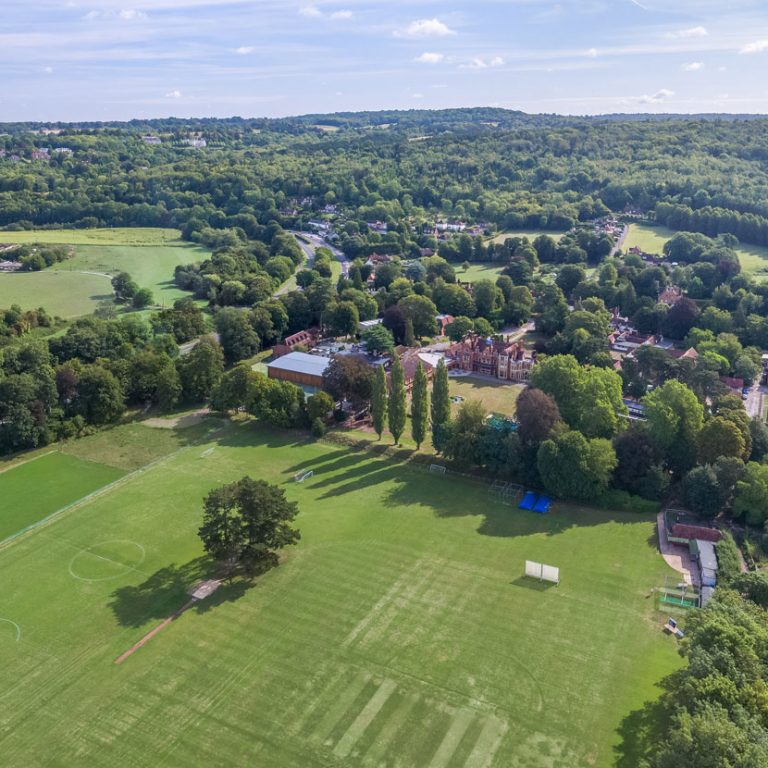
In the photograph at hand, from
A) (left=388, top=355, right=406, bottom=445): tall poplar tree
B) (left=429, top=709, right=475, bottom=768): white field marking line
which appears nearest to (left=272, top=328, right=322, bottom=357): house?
(left=388, top=355, right=406, bottom=445): tall poplar tree

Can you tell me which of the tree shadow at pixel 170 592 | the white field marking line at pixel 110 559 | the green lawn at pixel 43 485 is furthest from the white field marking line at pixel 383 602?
the green lawn at pixel 43 485

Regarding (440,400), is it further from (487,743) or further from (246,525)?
(487,743)

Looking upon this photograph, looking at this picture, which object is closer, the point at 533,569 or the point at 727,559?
the point at 727,559

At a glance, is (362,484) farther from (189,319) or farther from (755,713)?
(189,319)

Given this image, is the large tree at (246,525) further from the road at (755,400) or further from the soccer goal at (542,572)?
the road at (755,400)

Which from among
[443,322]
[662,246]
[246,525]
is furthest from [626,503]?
[662,246]

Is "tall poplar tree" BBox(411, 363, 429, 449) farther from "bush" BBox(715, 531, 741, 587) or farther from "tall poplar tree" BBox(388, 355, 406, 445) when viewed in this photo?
"bush" BBox(715, 531, 741, 587)
